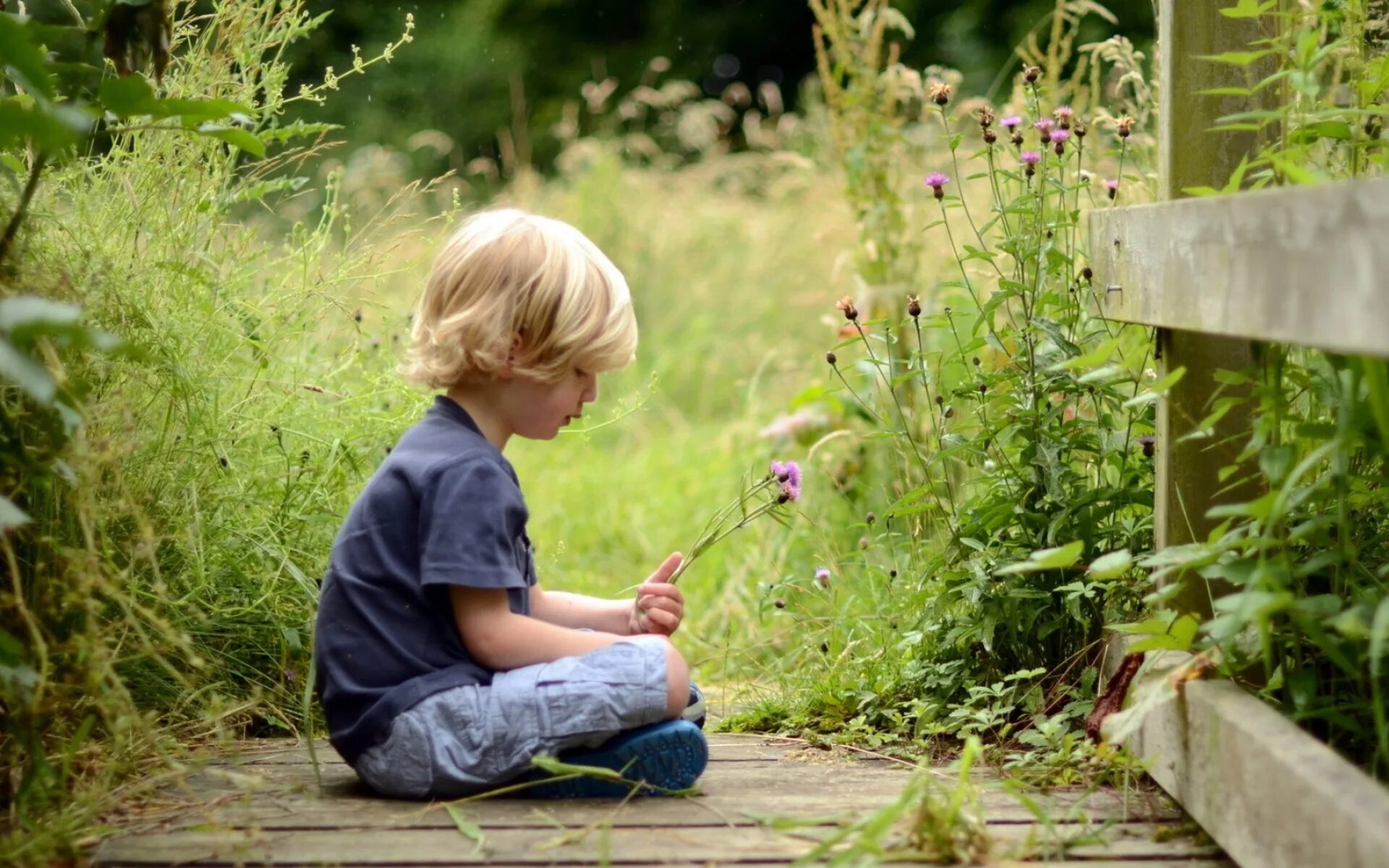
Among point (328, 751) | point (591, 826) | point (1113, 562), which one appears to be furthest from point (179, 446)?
point (1113, 562)

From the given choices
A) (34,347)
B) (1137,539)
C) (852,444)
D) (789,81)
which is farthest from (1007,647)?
(789,81)

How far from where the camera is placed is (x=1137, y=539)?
2455mm

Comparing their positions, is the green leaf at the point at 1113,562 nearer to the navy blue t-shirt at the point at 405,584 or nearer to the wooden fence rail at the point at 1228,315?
the wooden fence rail at the point at 1228,315

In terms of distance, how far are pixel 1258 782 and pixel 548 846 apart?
0.87 metres

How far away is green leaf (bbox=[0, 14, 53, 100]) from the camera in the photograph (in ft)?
5.55

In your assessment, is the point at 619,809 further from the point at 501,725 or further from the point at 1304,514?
the point at 1304,514

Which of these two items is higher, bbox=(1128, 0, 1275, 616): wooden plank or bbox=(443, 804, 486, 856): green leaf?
bbox=(1128, 0, 1275, 616): wooden plank

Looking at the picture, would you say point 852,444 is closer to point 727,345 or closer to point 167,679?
point 167,679

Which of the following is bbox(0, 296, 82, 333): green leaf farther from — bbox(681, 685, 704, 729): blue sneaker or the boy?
bbox(681, 685, 704, 729): blue sneaker

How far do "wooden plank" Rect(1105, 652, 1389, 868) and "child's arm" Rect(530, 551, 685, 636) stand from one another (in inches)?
29.3

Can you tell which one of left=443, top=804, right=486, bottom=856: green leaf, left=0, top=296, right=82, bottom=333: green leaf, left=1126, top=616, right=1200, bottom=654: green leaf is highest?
left=0, top=296, right=82, bottom=333: green leaf

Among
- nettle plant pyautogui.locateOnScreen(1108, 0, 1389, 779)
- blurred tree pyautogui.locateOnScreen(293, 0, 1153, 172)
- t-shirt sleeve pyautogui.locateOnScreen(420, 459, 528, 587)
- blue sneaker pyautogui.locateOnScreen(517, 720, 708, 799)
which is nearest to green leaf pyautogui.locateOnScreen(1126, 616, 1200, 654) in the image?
nettle plant pyautogui.locateOnScreen(1108, 0, 1389, 779)

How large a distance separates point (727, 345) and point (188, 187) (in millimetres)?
5279

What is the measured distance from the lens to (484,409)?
232 cm
